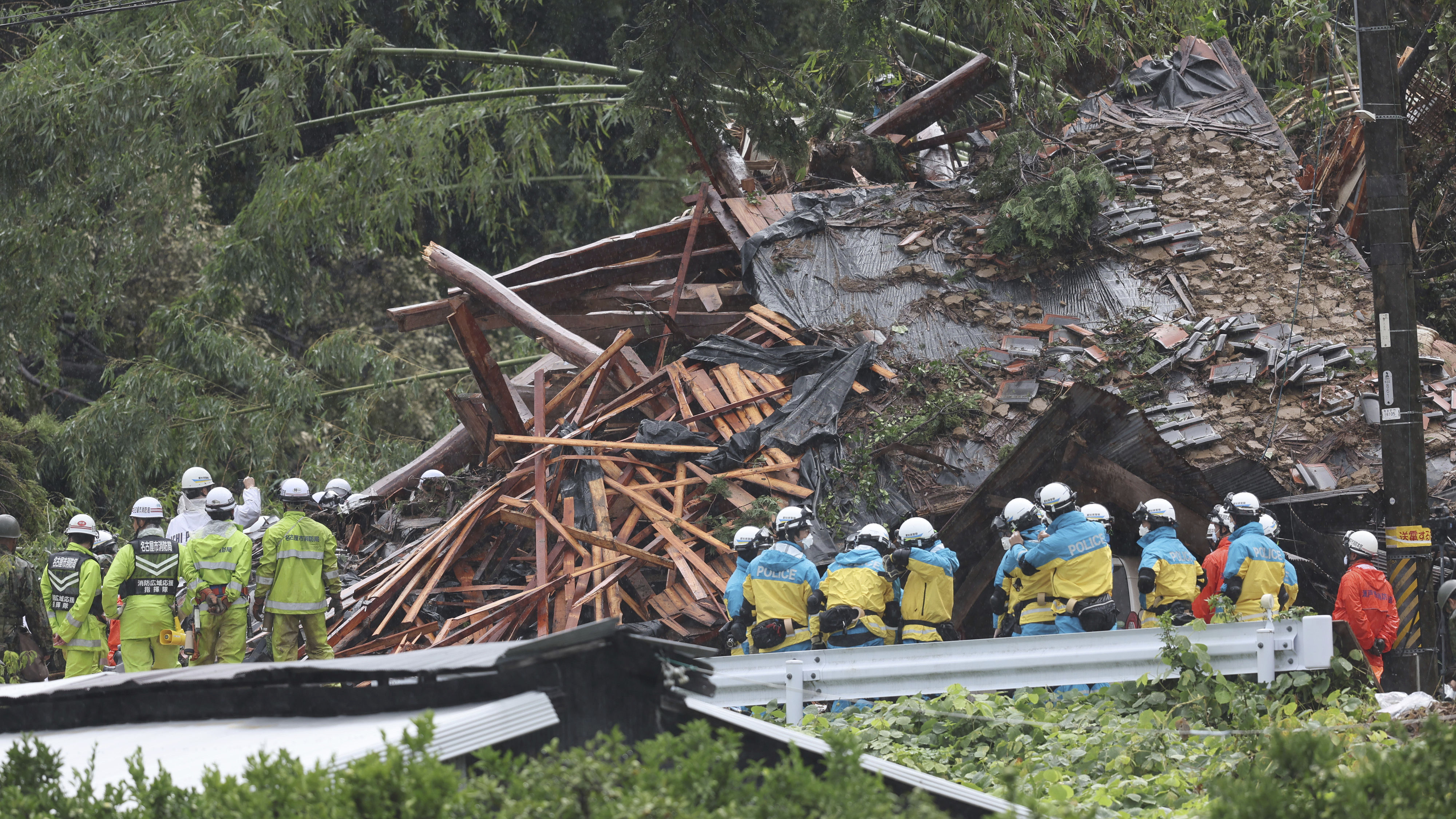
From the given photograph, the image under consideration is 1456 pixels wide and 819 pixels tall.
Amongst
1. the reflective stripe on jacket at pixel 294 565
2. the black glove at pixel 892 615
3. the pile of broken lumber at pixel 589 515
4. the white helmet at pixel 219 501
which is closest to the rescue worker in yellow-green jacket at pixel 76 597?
the white helmet at pixel 219 501

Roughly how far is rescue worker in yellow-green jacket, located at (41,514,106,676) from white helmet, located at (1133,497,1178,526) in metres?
7.86

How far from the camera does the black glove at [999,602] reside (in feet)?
29.3

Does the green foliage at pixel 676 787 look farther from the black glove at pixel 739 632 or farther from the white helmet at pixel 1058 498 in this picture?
the black glove at pixel 739 632

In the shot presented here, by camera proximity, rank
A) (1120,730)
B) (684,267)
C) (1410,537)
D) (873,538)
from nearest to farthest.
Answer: (1120,730) < (1410,537) < (873,538) < (684,267)

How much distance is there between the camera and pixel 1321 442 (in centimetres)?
1103

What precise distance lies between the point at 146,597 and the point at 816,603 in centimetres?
517

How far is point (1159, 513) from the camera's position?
8.98 m

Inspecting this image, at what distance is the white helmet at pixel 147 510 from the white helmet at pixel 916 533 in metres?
5.78

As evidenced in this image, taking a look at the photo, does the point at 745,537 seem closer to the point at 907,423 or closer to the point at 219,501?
the point at 907,423

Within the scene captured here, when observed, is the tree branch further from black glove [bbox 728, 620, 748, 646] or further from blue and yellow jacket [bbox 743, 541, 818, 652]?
blue and yellow jacket [bbox 743, 541, 818, 652]

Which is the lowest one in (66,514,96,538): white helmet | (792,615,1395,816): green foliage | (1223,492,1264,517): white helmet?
(792,615,1395,816): green foliage

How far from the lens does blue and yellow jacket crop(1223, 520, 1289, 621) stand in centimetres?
869

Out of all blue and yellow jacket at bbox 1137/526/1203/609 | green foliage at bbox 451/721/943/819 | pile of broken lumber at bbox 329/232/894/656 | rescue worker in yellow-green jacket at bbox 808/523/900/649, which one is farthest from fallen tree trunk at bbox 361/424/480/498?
green foliage at bbox 451/721/943/819

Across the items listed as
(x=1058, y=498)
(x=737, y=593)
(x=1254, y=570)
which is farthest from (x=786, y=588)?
(x=1254, y=570)
